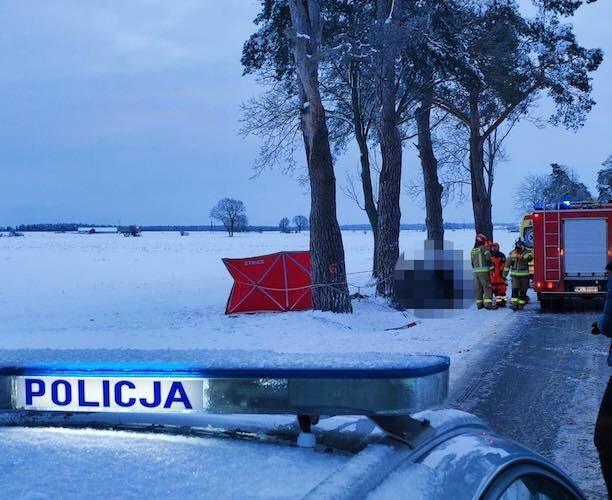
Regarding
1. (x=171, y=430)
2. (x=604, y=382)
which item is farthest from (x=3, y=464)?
(x=604, y=382)

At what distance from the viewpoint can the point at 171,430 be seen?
2100mm

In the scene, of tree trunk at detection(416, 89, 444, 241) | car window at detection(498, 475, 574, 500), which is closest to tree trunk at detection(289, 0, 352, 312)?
tree trunk at detection(416, 89, 444, 241)

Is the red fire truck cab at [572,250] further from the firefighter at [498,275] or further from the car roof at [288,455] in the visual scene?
the car roof at [288,455]

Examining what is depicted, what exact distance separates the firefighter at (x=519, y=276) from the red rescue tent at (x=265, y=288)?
496 cm

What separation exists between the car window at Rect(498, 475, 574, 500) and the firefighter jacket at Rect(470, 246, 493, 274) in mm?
15880

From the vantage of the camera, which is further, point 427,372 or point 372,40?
point 372,40

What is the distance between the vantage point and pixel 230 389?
1876 mm

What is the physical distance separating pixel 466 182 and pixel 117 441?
1639 inches

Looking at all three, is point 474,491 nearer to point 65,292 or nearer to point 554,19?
point 65,292

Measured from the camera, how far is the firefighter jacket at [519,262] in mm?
17445

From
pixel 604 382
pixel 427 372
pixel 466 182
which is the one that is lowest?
pixel 604 382

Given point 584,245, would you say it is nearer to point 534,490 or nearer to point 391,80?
point 391,80

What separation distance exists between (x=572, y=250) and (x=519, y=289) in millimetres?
1519

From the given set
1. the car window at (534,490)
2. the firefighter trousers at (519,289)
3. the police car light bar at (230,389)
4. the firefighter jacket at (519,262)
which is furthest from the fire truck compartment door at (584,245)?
the police car light bar at (230,389)
